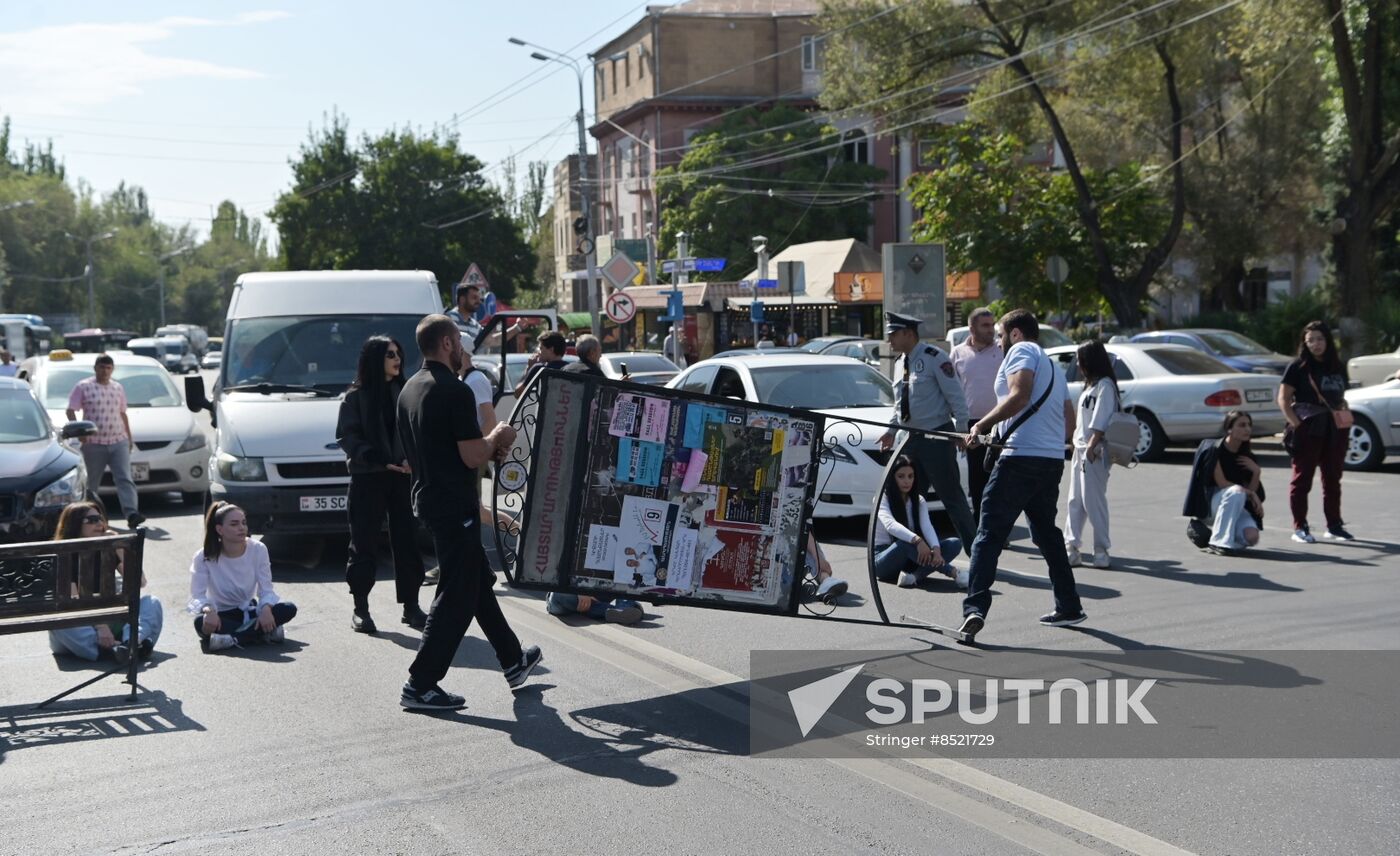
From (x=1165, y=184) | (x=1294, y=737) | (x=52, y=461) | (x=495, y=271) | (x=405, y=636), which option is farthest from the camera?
(x=495, y=271)

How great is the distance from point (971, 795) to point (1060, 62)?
99.4 ft

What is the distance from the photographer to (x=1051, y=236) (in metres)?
33.2

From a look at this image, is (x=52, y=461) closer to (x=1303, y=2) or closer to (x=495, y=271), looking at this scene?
(x=1303, y=2)

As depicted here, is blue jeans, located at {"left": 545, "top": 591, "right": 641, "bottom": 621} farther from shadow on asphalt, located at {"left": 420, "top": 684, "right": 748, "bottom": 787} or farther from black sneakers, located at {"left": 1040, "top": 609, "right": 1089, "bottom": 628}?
black sneakers, located at {"left": 1040, "top": 609, "right": 1089, "bottom": 628}

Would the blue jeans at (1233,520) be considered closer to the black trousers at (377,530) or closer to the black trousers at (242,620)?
the black trousers at (377,530)

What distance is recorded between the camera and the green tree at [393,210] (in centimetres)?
7031

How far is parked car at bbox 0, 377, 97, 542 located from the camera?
10.6m

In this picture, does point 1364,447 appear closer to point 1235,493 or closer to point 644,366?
point 1235,493

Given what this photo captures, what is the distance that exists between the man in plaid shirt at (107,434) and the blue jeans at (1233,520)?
949 cm

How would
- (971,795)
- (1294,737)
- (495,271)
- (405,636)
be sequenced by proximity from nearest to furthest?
(971,795), (1294,737), (405,636), (495,271)

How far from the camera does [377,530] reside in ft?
30.5

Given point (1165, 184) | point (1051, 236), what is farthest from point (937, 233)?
point (1165, 184)

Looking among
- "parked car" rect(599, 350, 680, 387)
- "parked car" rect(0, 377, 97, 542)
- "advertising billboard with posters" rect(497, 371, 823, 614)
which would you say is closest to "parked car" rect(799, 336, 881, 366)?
"parked car" rect(599, 350, 680, 387)

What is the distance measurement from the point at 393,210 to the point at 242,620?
211ft
